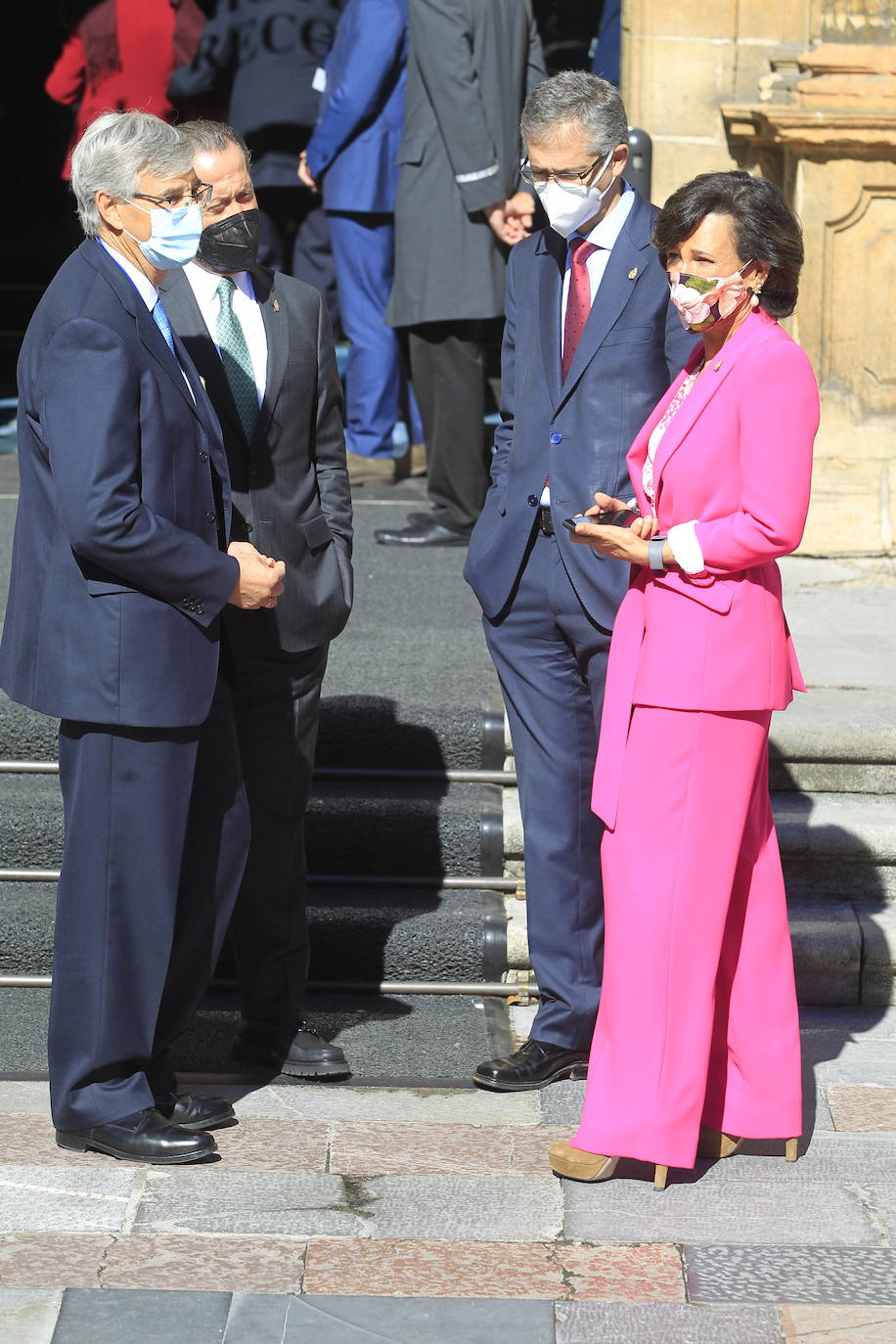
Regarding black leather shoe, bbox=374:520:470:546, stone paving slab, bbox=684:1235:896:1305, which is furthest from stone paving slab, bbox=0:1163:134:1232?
black leather shoe, bbox=374:520:470:546

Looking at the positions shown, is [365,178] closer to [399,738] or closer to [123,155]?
[399,738]

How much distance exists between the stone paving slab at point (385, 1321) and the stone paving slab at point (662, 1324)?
0.04 metres

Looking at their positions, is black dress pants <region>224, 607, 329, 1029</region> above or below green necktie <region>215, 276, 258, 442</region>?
below

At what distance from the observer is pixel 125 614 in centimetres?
394

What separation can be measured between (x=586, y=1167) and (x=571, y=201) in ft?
6.66

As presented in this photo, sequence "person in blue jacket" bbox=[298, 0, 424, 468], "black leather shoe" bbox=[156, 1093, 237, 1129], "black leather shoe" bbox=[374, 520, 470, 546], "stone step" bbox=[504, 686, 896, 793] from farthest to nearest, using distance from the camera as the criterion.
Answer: "person in blue jacket" bbox=[298, 0, 424, 468]
"black leather shoe" bbox=[374, 520, 470, 546]
"stone step" bbox=[504, 686, 896, 793]
"black leather shoe" bbox=[156, 1093, 237, 1129]

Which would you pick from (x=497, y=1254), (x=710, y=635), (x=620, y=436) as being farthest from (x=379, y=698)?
(x=497, y=1254)

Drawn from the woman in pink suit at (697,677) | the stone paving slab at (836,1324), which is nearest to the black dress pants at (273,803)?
the woman in pink suit at (697,677)

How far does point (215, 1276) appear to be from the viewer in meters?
3.54

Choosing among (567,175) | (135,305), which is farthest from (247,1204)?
(567,175)

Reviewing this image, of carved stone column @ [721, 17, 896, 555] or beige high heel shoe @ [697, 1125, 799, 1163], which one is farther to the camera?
carved stone column @ [721, 17, 896, 555]

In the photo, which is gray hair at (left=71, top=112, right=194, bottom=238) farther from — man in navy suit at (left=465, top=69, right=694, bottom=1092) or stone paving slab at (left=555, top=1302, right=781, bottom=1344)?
stone paving slab at (left=555, top=1302, right=781, bottom=1344)

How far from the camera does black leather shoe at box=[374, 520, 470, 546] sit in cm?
758

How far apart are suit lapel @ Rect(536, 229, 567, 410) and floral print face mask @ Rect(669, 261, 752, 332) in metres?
0.65
